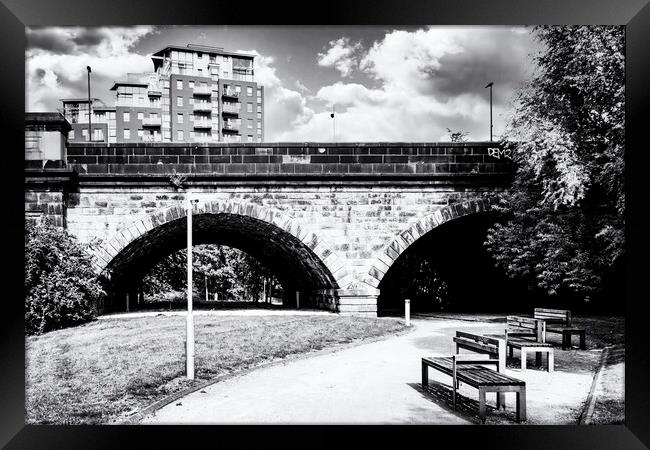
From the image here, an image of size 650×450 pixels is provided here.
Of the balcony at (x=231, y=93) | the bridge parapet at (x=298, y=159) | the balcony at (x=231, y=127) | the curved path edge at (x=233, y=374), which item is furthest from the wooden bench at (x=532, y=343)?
the balcony at (x=231, y=127)

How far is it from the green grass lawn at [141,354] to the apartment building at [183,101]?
3260cm

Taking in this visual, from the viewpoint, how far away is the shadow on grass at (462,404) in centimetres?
638

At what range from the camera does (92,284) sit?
14.7 meters

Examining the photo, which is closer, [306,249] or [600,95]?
[600,95]

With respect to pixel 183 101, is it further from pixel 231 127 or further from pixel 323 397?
pixel 323 397

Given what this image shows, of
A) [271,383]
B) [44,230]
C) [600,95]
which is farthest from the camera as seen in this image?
[44,230]

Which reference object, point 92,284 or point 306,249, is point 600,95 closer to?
point 306,249

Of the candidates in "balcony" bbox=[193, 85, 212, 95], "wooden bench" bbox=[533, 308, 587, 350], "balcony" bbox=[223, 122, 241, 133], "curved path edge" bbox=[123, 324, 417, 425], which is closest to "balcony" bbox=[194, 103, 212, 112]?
"balcony" bbox=[193, 85, 212, 95]

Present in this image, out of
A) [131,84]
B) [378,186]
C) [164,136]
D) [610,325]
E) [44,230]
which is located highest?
[131,84]

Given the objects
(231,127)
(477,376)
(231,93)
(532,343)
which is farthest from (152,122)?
(477,376)

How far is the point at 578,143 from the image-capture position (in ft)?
37.8
